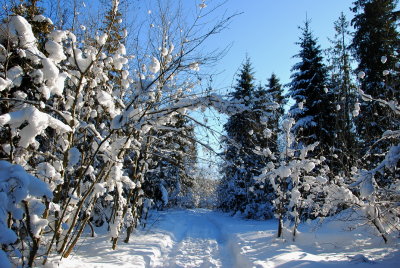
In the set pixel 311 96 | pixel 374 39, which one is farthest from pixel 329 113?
pixel 374 39

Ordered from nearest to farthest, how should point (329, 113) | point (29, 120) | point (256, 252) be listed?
point (29, 120)
point (256, 252)
point (329, 113)

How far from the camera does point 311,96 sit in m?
14.8

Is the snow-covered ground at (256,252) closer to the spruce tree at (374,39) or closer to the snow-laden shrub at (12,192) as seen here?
the snow-laden shrub at (12,192)

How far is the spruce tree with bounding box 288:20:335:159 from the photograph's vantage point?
14008 mm

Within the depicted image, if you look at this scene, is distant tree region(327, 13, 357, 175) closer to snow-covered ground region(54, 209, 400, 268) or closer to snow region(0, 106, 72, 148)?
snow-covered ground region(54, 209, 400, 268)

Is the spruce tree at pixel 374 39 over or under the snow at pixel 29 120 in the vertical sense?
over

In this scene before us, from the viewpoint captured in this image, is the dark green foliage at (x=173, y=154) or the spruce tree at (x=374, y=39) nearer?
the dark green foliage at (x=173, y=154)

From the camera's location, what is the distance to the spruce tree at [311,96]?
551 inches

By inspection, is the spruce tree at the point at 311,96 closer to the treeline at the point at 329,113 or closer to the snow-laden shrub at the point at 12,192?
the treeline at the point at 329,113

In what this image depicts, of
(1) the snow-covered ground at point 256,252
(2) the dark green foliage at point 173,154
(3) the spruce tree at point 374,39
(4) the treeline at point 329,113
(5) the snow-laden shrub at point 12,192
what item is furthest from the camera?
(3) the spruce tree at point 374,39

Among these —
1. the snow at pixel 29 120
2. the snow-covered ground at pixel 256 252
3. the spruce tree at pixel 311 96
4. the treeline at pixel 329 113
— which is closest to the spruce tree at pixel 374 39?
the treeline at pixel 329 113

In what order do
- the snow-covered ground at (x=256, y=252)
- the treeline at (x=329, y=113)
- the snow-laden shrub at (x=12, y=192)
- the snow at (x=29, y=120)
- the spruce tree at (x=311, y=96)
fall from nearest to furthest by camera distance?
the snow-laden shrub at (x=12, y=192) → the snow at (x=29, y=120) → the snow-covered ground at (x=256, y=252) → the treeline at (x=329, y=113) → the spruce tree at (x=311, y=96)

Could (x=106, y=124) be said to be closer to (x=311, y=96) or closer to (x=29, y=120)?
(x=29, y=120)

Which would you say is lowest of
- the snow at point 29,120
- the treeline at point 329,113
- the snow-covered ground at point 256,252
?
the snow-covered ground at point 256,252
